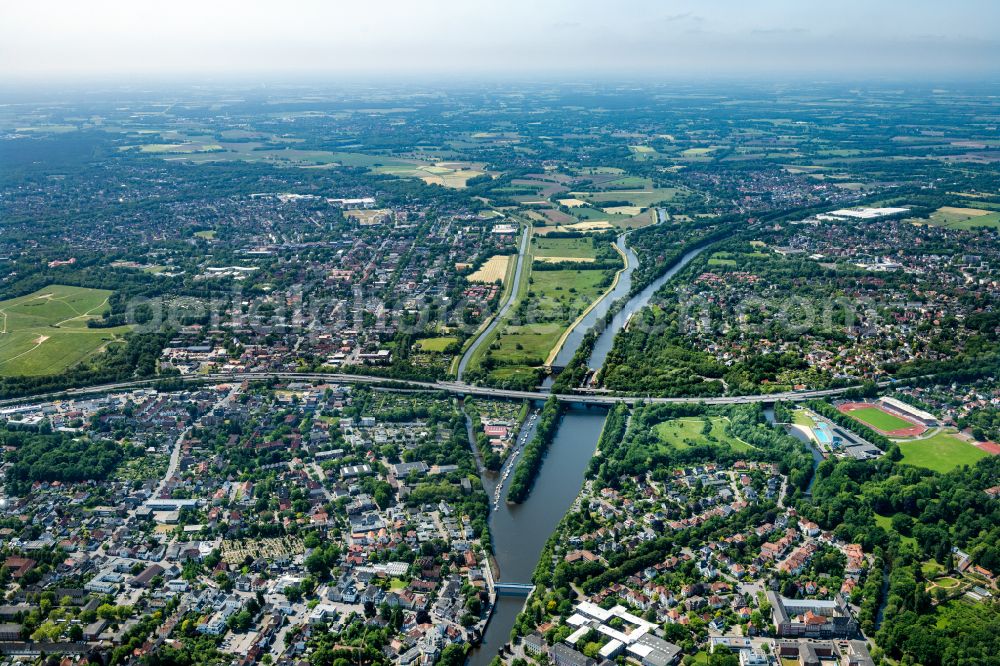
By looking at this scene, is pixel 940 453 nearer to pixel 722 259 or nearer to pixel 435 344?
pixel 435 344

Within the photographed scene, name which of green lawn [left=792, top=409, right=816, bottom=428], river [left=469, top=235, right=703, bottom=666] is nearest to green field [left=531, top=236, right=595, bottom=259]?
river [left=469, top=235, right=703, bottom=666]

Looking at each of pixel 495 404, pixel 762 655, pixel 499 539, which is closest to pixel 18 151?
pixel 495 404

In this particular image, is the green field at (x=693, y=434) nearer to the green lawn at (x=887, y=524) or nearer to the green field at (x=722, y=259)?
the green lawn at (x=887, y=524)

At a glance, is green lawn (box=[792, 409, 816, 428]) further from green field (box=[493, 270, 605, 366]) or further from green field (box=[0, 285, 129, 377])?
green field (box=[0, 285, 129, 377])

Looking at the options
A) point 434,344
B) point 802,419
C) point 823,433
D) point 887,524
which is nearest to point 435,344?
point 434,344

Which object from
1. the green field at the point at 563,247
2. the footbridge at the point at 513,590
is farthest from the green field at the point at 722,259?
the footbridge at the point at 513,590

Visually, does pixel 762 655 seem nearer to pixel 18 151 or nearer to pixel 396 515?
pixel 396 515
